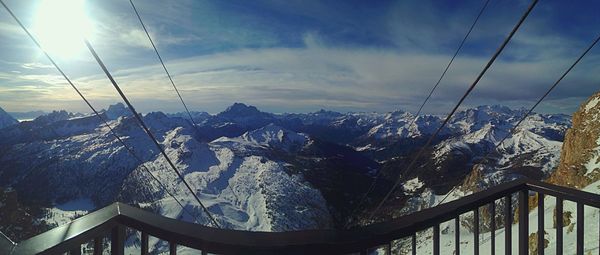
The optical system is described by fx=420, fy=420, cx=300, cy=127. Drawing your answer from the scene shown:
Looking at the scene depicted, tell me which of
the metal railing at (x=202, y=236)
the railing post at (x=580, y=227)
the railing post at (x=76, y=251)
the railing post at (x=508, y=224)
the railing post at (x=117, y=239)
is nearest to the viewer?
the metal railing at (x=202, y=236)

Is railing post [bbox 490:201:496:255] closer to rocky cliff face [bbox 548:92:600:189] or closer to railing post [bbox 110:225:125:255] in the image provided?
railing post [bbox 110:225:125:255]

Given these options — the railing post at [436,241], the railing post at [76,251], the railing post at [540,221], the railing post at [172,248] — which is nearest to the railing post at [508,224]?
the railing post at [540,221]

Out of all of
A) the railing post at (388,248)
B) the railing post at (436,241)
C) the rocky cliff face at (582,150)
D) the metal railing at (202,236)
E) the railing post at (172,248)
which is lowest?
the rocky cliff face at (582,150)

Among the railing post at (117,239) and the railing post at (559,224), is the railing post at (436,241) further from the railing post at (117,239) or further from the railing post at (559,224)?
the railing post at (117,239)

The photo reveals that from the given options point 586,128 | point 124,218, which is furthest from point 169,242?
point 586,128

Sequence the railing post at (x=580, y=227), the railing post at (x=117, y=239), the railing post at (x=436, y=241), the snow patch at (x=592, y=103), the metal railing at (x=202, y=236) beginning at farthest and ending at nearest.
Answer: the snow patch at (x=592, y=103), the railing post at (x=580, y=227), the railing post at (x=436, y=241), the railing post at (x=117, y=239), the metal railing at (x=202, y=236)
